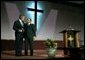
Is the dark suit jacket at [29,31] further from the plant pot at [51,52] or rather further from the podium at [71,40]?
the podium at [71,40]

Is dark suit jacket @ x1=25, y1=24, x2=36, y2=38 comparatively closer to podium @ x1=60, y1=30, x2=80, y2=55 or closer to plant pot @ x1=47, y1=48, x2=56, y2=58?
plant pot @ x1=47, y1=48, x2=56, y2=58

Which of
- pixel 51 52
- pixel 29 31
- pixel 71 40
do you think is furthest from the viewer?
pixel 71 40

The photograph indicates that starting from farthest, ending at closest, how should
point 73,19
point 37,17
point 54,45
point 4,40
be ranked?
point 73,19 → point 37,17 → point 4,40 → point 54,45

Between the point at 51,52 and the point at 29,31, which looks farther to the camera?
the point at 29,31

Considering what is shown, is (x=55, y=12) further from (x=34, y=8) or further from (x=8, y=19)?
(x=8, y=19)

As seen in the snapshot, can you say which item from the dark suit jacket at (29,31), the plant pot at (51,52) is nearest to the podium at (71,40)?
the plant pot at (51,52)

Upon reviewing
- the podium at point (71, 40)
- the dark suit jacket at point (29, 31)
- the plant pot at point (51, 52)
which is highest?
the dark suit jacket at point (29, 31)

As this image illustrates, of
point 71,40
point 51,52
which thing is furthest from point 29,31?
point 71,40

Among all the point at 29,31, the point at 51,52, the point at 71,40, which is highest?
the point at 29,31

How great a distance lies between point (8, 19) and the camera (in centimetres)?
738

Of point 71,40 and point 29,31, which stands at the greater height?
point 29,31

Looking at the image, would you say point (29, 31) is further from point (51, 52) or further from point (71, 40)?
point (71, 40)

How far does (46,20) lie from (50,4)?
58 cm

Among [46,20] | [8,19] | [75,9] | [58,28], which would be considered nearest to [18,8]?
[8,19]
